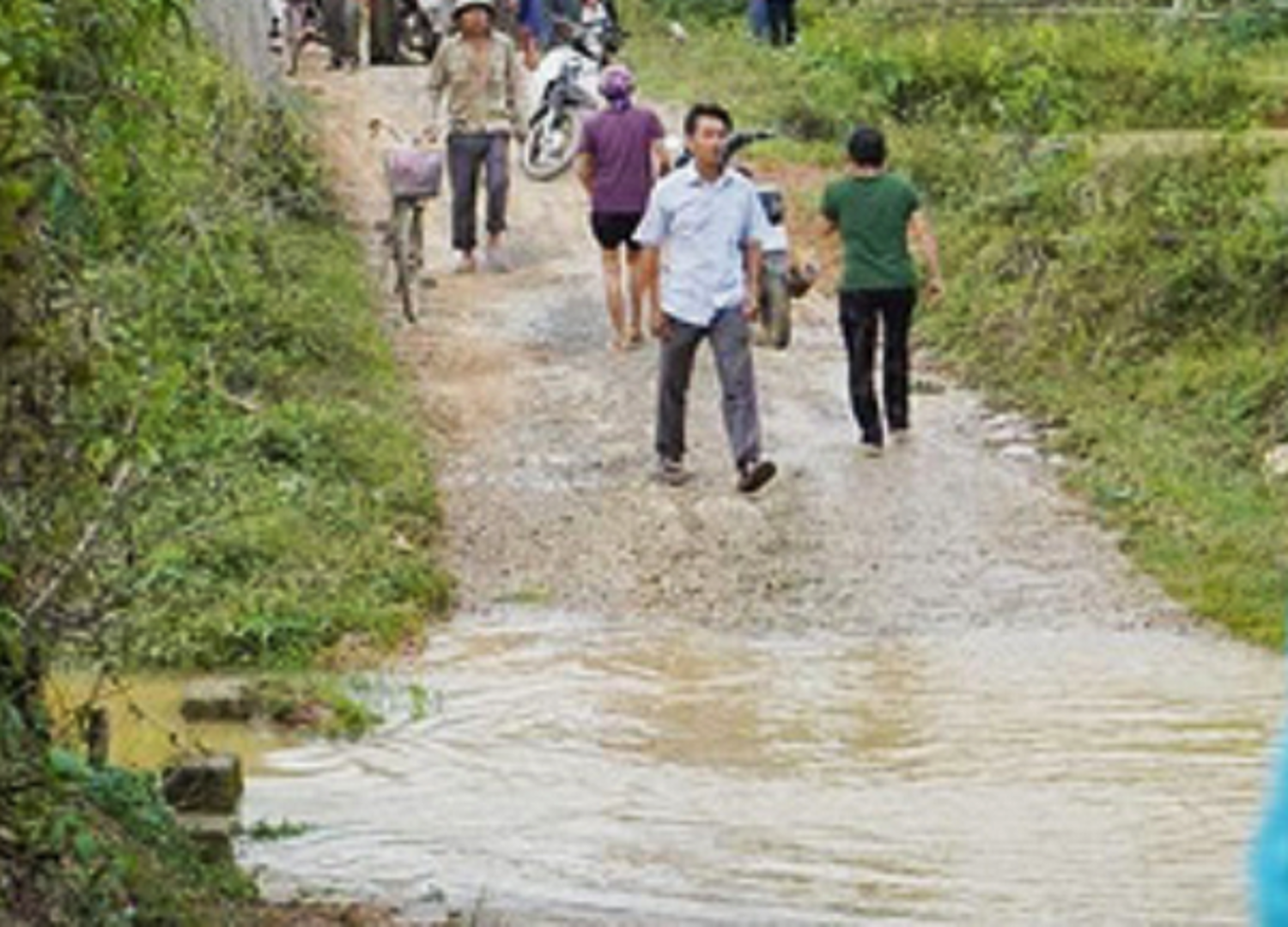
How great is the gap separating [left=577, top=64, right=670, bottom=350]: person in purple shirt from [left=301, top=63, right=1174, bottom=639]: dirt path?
47cm

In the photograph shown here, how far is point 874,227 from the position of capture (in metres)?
15.3

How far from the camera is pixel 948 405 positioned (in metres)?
17.0

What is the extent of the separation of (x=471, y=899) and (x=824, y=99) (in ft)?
59.7

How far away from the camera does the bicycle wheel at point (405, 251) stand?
19016 millimetres

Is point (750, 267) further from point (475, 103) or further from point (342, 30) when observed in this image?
point (342, 30)

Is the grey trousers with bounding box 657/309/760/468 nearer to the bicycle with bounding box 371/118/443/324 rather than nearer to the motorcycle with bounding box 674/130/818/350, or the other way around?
the motorcycle with bounding box 674/130/818/350

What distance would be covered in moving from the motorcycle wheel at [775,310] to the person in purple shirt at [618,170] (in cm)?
99

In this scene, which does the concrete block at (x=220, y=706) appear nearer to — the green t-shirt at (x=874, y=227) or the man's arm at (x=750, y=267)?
the man's arm at (x=750, y=267)

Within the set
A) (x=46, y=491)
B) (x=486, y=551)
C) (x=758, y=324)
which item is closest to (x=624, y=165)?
(x=758, y=324)

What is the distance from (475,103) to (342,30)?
10044mm

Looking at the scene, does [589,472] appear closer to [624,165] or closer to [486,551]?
[486,551]

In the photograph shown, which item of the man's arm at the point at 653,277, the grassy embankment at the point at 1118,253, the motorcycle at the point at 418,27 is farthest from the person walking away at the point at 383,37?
the man's arm at the point at 653,277

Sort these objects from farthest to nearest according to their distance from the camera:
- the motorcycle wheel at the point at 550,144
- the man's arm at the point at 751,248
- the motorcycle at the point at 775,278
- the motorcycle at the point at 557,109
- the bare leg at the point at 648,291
Result: the motorcycle wheel at the point at 550,144, the motorcycle at the point at 557,109, the motorcycle at the point at 775,278, the bare leg at the point at 648,291, the man's arm at the point at 751,248

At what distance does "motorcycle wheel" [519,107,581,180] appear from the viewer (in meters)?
23.9
